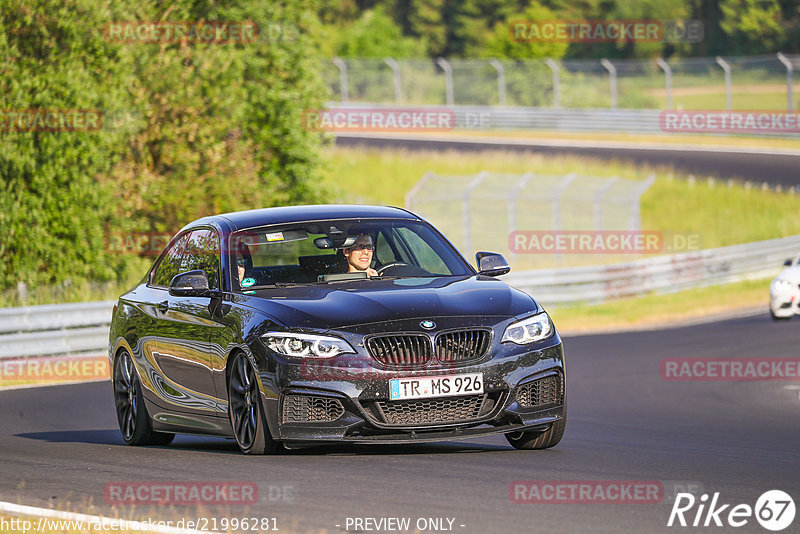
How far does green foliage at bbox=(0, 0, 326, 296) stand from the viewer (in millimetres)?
24328

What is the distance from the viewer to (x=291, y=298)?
8969mm

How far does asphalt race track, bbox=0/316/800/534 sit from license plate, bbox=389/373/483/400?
41cm

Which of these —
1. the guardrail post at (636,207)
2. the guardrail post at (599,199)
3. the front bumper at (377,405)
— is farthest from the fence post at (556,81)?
the front bumper at (377,405)

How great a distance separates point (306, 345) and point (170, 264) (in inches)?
105

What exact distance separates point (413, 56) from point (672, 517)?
69764mm

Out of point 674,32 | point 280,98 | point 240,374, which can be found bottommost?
point 674,32

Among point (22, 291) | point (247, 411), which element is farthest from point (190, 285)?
point (22, 291)

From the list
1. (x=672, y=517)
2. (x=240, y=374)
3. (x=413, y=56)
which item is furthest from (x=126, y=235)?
(x=413, y=56)

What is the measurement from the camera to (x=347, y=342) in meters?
8.41

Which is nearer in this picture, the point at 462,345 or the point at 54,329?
the point at 462,345

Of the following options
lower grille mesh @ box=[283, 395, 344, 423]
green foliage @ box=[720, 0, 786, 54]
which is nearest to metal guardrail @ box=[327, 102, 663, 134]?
green foliage @ box=[720, 0, 786, 54]

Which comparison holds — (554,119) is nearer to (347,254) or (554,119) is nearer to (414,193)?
(414,193)

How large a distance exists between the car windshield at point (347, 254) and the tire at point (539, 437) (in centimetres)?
121

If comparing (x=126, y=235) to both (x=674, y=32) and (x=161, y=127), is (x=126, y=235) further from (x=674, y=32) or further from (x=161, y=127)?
(x=674, y=32)
